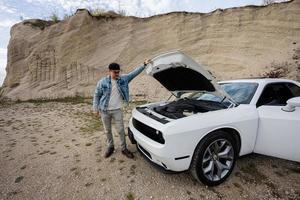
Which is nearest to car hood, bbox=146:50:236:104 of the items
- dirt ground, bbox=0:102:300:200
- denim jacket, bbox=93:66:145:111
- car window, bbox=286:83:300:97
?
denim jacket, bbox=93:66:145:111

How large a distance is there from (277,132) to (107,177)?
253 centimetres

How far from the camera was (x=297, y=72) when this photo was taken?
8914 mm

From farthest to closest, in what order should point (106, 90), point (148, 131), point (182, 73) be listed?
point (106, 90) → point (182, 73) → point (148, 131)

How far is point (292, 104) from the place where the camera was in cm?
253

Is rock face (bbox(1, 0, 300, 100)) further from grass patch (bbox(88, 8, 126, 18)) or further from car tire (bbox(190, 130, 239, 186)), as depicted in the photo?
car tire (bbox(190, 130, 239, 186))

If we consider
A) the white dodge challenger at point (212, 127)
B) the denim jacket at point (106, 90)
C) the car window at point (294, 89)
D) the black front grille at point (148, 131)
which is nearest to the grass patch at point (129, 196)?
the white dodge challenger at point (212, 127)

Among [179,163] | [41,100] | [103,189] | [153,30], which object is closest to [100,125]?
[103,189]

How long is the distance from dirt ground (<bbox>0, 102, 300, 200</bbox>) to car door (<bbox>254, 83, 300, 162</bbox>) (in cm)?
42

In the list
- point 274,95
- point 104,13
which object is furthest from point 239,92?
point 104,13

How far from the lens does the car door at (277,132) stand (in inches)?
104

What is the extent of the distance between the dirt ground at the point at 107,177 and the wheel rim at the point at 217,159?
0.59ft

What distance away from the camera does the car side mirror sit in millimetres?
2493

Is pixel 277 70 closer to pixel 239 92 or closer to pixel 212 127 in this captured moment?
pixel 239 92

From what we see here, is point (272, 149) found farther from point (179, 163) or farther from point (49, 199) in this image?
point (49, 199)
